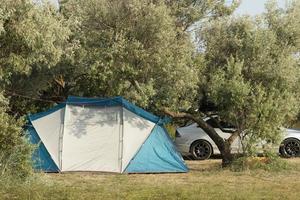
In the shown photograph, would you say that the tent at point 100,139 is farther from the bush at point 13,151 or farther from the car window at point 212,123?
the car window at point 212,123

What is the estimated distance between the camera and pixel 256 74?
1416cm

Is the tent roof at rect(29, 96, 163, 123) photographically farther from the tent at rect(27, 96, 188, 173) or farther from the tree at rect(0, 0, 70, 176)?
the tree at rect(0, 0, 70, 176)

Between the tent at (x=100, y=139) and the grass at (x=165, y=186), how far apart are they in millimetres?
421

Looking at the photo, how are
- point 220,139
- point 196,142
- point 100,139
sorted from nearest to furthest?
point 100,139, point 220,139, point 196,142

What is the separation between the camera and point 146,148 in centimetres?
1423

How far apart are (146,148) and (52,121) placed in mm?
2578

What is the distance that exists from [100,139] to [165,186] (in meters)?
3.18

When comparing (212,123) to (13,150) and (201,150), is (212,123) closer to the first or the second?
(201,150)

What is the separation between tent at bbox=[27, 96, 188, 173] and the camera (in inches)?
550

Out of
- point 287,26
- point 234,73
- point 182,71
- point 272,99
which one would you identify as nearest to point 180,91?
point 182,71

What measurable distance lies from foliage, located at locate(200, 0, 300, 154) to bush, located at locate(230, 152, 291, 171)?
0.29 meters

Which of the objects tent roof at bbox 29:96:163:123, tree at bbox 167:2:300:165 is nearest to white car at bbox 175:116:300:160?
tree at bbox 167:2:300:165

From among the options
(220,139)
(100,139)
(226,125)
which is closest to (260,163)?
(220,139)

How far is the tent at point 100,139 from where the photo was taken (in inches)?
550
